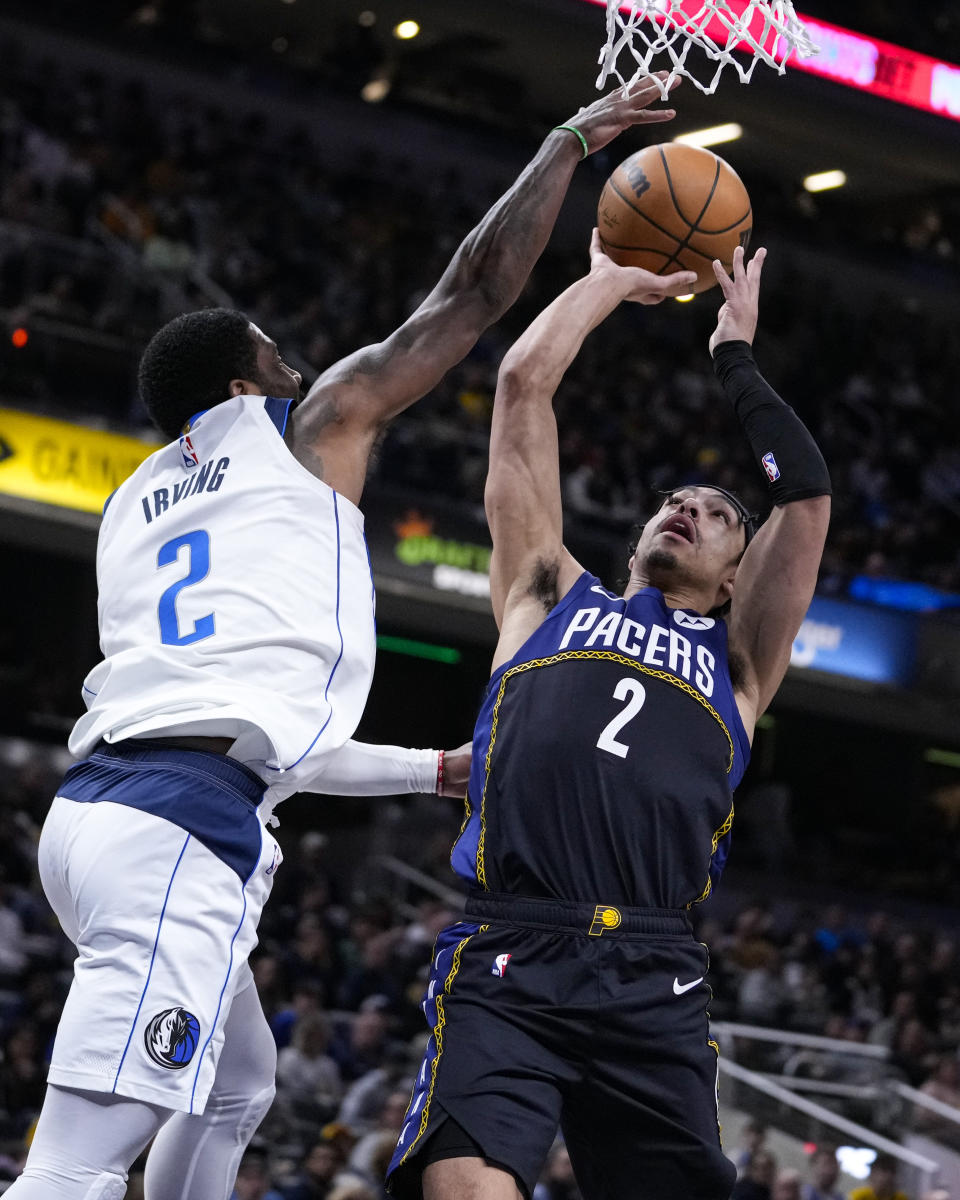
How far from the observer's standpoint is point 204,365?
366 cm

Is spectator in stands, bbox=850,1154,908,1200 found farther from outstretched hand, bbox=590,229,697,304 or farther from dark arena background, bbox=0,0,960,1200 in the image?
outstretched hand, bbox=590,229,697,304

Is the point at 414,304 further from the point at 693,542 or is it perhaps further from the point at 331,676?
the point at 331,676

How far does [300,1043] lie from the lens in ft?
32.5

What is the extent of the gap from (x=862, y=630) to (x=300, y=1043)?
383 inches

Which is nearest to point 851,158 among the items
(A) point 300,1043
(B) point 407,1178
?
(A) point 300,1043

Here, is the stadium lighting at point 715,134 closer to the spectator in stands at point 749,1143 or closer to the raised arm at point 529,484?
the spectator in stands at point 749,1143

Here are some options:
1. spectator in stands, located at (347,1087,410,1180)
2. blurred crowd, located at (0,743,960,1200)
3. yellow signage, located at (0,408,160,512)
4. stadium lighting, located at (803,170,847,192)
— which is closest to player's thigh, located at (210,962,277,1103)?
blurred crowd, located at (0,743,960,1200)

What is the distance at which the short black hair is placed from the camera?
12.0 feet

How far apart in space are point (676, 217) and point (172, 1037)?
270 centimetres

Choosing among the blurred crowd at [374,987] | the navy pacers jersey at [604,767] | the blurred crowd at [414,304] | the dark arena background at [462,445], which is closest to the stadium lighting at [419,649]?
the dark arena background at [462,445]

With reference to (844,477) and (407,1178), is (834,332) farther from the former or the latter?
(407,1178)

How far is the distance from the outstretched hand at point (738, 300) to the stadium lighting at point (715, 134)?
18.0 metres

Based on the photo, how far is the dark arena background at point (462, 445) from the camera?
10922 mm

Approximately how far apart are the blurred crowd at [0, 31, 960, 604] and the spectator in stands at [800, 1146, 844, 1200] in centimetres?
720
